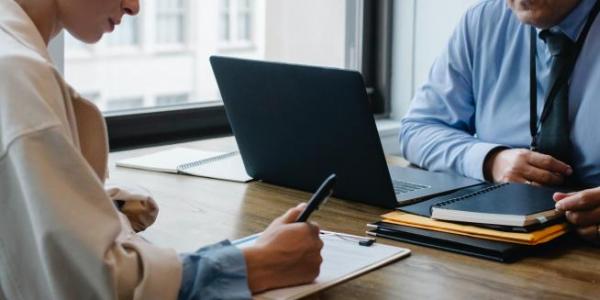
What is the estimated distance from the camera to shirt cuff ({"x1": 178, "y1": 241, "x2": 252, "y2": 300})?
1.19 meters

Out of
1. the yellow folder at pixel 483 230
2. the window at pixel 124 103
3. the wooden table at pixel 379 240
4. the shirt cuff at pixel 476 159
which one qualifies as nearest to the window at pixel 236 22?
the window at pixel 124 103

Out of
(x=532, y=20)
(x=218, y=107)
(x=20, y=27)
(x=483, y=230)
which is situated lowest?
(x=218, y=107)

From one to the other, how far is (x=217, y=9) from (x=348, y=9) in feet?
1.94

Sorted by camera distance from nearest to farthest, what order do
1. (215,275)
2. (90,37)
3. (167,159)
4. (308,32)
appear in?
(215,275), (90,37), (167,159), (308,32)

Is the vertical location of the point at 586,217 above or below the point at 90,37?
below

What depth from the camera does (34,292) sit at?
115 cm

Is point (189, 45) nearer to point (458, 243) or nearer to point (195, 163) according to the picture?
point (195, 163)

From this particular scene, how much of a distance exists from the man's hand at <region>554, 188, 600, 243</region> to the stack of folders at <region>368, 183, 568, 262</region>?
0.02 m

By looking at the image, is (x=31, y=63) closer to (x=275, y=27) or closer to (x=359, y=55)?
(x=275, y=27)

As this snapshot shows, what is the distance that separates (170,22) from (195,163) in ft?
2.80

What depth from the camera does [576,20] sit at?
2141mm

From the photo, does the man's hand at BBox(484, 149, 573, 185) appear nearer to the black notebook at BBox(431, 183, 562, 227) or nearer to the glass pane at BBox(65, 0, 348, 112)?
the black notebook at BBox(431, 183, 562, 227)

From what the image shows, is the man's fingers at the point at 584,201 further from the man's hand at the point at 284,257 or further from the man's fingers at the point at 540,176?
the man's hand at the point at 284,257

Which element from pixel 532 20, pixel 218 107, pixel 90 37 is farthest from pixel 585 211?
pixel 218 107
